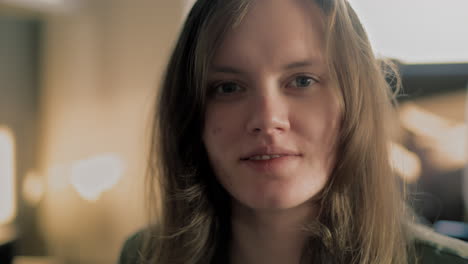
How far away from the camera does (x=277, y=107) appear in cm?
63

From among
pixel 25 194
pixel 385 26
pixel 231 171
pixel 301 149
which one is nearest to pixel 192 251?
pixel 231 171

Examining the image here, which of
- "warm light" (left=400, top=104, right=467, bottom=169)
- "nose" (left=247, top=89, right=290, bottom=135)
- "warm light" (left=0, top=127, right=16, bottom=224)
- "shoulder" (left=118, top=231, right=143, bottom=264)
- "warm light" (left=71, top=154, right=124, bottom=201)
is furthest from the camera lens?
"warm light" (left=71, top=154, right=124, bottom=201)

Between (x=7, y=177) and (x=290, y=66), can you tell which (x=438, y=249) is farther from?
(x=7, y=177)

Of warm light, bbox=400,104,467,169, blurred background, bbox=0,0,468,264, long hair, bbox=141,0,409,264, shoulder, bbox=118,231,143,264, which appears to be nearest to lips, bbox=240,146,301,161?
long hair, bbox=141,0,409,264

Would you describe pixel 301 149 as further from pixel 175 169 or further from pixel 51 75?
pixel 51 75

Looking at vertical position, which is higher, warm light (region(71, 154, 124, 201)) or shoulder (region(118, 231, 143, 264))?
warm light (region(71, 154, 124, 201))

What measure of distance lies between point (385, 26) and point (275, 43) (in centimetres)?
117

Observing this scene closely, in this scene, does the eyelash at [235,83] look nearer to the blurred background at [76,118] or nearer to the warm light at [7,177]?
the blurred background at [76,118]

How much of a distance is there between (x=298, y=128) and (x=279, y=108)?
0.05m

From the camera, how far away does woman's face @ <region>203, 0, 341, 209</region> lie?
0.63 metres

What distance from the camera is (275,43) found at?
630mm

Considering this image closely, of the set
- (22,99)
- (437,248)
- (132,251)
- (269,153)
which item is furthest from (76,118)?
(437,248)

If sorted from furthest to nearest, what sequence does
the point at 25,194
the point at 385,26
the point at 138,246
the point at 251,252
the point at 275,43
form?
the point at 25,194 → the point at 385,26 → the point at 138,246 → the point at 251,252 → the point at 275,43

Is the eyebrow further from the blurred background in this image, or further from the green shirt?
the blurred background
